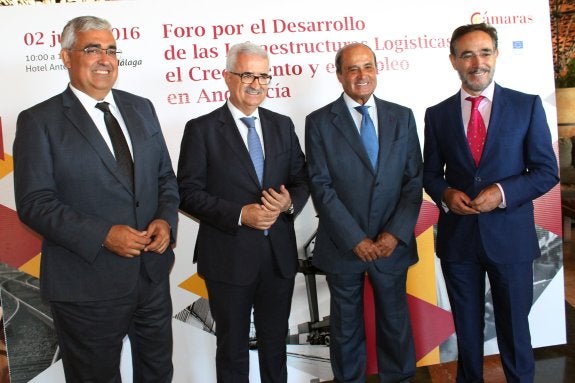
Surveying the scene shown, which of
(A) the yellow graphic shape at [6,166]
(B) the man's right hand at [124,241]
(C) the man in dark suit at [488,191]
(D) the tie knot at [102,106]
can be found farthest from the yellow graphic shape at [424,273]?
(A) the yellow graphic shape at [6,166]

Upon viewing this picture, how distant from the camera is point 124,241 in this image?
1.82 meters

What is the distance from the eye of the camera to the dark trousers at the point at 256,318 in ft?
7.43

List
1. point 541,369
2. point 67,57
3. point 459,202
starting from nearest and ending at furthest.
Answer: point 67,57, point 459,202, point 541,369

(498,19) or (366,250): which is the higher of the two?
(498,19)

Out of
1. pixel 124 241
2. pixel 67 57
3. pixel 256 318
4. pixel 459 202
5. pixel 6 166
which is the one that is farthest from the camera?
pixel 6 166

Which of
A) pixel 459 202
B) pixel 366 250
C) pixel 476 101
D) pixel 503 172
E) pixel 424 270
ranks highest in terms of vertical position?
pixel 476 101

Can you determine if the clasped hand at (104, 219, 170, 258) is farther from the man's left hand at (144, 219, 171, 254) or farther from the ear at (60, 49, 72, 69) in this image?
the ear at (60, 49, 72, 69)

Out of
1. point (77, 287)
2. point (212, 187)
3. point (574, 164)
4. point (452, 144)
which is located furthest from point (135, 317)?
point (574, 164)

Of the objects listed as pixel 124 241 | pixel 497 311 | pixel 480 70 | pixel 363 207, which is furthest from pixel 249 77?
pixel 497 311

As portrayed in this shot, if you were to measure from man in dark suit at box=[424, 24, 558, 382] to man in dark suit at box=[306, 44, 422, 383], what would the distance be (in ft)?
0.57

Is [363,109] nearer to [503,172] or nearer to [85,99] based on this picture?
[503,172]

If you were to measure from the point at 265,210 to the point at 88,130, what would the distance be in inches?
29.2

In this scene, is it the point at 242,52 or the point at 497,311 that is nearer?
the point at 242,52

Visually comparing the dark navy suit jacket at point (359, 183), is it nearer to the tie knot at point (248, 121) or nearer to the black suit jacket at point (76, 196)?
the tie knot at point (248, 121)
